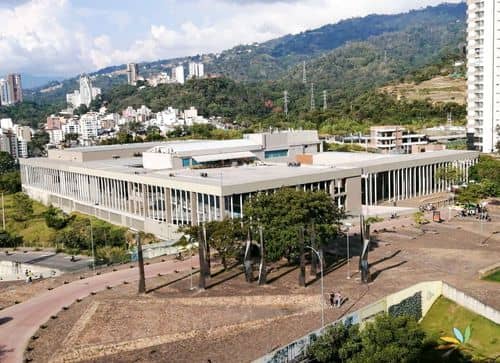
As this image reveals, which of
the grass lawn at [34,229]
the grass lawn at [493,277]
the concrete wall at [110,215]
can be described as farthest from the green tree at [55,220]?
the grass lawn at [493,277]

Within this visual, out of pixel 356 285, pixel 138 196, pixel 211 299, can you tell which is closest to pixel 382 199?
pixel 138 196

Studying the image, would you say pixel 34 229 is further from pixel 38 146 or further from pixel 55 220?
pixel 38 146

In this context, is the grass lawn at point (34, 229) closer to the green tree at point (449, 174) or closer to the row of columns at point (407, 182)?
the row of columns at point (407, 182)

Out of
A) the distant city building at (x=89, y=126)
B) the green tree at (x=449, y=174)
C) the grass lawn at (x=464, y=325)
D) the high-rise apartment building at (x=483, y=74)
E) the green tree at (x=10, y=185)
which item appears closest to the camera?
the grass lawn at (x=464, y=325)

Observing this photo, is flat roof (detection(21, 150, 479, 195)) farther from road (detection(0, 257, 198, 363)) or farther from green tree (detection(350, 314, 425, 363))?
green tree (detection(350, 314, 425, 363))

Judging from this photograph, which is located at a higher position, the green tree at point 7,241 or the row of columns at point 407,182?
the row of columns at point 407,182

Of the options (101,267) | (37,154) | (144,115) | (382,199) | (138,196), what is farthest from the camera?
(144,115)

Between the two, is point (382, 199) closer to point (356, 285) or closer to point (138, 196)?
point (138, 196)

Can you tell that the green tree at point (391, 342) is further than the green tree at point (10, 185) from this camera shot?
No
